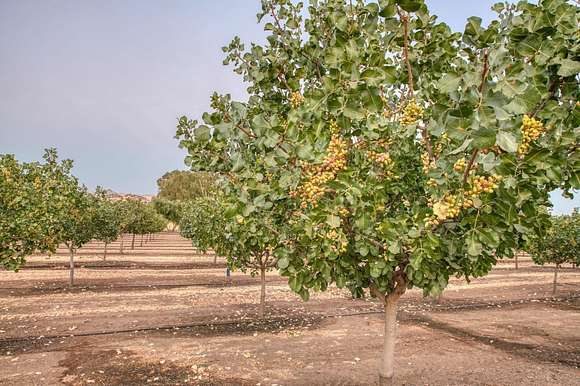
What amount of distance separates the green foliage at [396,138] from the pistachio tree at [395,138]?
0.02m

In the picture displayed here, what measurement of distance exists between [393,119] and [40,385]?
9.73m

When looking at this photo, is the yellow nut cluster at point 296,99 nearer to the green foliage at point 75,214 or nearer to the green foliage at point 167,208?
the green foliage at point 75,214

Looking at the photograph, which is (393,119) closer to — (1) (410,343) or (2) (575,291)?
(1) (410,343)

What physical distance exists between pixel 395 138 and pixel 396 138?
0.14 ft

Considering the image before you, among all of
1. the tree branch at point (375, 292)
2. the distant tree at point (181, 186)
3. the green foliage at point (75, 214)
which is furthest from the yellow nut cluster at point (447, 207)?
the distant tree at point (181, 186)

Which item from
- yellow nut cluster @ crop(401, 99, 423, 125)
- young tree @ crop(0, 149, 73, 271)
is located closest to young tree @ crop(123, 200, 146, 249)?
young tree @ crop(0, 149, 73, 271)

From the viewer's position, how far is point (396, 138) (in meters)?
5.71

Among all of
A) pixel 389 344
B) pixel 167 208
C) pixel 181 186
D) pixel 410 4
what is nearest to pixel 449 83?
pixel 410 4

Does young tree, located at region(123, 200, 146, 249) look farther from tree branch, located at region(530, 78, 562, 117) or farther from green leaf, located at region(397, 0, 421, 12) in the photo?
green leaf, located at region(397, 0, 421, 12)

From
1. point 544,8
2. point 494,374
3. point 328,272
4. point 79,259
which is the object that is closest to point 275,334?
point 494,374

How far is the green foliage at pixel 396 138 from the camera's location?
2809mm

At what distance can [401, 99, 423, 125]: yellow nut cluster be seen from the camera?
511cm

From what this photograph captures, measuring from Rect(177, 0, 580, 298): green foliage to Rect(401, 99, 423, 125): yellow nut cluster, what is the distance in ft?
0.08

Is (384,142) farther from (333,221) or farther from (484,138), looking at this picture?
(484,138)
